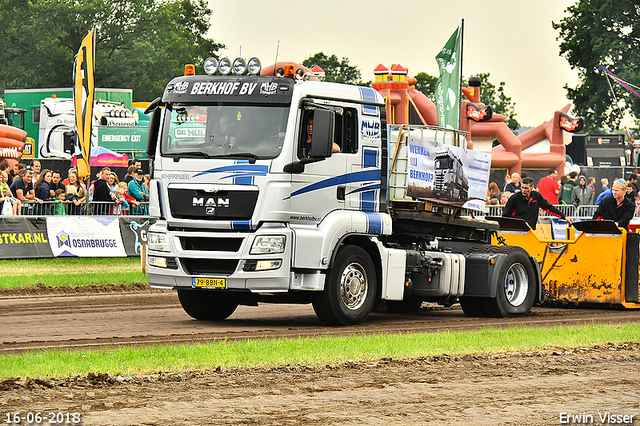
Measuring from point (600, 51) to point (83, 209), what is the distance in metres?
60.2

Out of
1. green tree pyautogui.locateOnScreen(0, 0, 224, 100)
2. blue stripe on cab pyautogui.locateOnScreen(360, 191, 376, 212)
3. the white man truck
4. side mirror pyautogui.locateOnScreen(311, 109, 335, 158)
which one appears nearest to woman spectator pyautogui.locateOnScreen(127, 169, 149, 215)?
the white man truck

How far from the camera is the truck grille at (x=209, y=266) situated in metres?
12.6

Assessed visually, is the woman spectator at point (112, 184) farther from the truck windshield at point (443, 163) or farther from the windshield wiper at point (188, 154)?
the truck windshield at point (443, 163)

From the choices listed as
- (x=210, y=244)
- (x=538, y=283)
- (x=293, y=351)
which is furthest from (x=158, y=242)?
(x=538, y=283)

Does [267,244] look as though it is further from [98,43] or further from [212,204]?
[98,43]

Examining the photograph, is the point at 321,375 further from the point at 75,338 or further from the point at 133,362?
the point at 75,338

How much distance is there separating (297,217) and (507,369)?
153 inches

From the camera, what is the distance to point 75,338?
1168 cm

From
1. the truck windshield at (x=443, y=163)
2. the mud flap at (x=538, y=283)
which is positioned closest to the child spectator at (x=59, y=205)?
the truck windshield at (x=443, y=163)

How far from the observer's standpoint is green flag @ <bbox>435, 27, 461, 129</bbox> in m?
24.8

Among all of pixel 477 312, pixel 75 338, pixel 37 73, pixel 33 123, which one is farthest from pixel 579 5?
pixel 75 338

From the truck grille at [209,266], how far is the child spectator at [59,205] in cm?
999

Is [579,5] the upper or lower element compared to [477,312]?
upper

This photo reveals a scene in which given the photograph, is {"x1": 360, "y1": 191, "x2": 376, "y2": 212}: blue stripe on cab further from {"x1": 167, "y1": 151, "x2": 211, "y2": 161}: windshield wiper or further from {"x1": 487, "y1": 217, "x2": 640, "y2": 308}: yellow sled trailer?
{"x1": 487, "y1": 217, "x2": 640, "y2": 308}: yellow sled trailer
